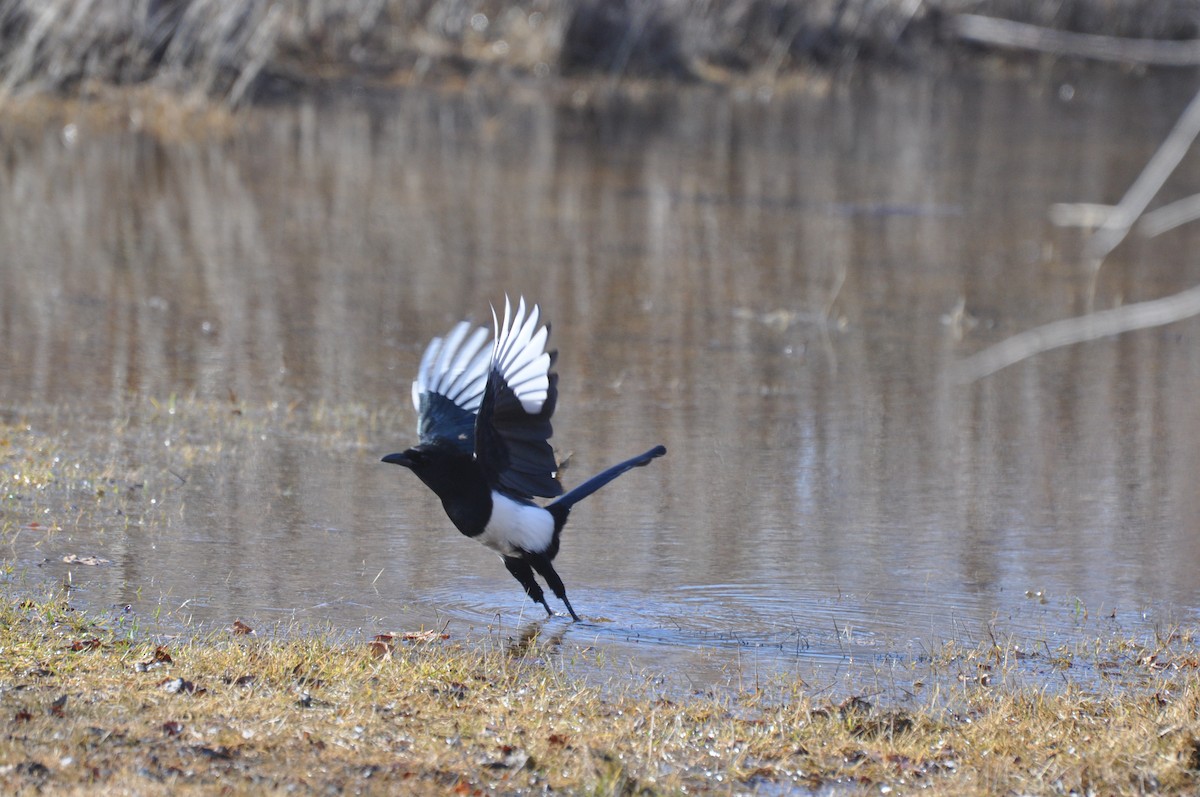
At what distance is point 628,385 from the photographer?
9.11 m

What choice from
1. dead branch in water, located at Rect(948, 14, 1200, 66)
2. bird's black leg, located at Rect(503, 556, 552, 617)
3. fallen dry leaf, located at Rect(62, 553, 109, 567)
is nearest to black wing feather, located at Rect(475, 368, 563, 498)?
bird's black leg, located at Rect(503, 556, 552, 617)

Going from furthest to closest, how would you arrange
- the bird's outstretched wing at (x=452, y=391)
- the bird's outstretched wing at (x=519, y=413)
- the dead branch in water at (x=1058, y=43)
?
the bird's outstretched wing at (x=452, y=391) < the bird's outstretched wing at (x=519, y=413) < the dead branch in water at (x=1058, y=43)

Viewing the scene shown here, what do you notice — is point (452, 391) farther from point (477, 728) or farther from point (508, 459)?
point (477, 728)

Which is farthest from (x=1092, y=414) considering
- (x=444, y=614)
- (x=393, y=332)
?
(x=444, y=614)

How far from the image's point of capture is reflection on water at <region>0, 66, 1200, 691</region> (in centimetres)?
599

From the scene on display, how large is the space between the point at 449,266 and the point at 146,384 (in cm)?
388

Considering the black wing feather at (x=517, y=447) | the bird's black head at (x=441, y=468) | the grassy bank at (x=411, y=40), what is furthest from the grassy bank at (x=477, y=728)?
the grassy bank at (x=411, y=40)

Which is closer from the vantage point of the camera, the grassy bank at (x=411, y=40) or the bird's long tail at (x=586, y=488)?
the bird's long tail at (x=586, y=488)

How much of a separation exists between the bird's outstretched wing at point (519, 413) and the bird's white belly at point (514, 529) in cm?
8

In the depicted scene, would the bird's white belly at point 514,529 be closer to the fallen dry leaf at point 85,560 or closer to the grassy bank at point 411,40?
the fallen dry leaf at point 85,560

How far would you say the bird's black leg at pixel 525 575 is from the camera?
5656 millimetres

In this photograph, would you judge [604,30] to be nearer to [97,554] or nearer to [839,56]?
[839,56]

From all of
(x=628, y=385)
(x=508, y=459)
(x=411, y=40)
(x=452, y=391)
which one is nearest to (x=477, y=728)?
(x=508, y=459)

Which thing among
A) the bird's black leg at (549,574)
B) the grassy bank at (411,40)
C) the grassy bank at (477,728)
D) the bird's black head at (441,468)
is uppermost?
the grassy bank at (411,40)
